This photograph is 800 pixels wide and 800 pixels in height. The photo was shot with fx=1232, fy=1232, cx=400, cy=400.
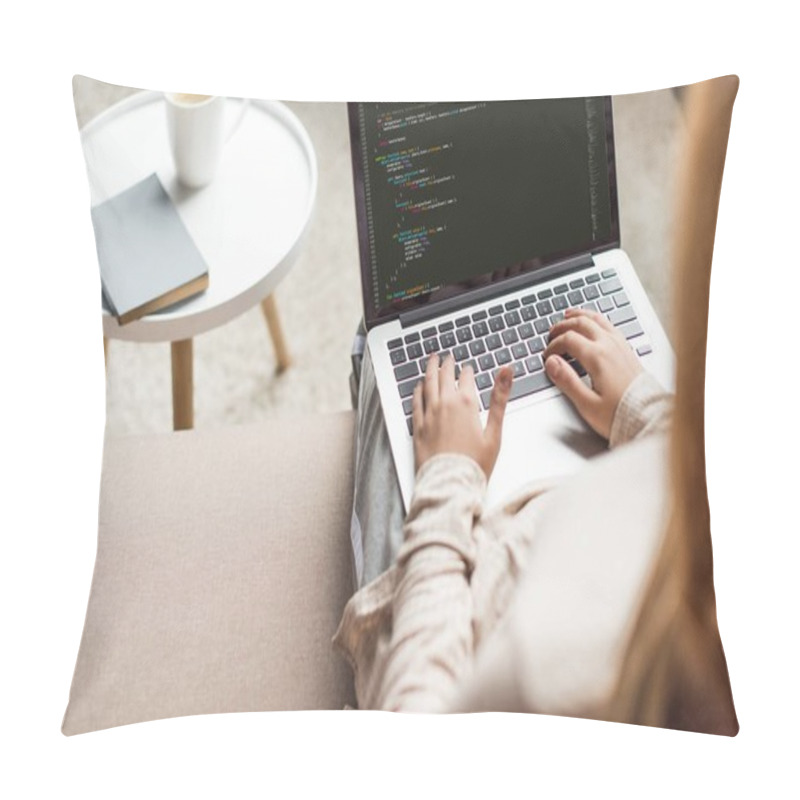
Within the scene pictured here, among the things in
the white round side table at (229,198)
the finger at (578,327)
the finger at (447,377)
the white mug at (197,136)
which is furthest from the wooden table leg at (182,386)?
the finger at (578,327)

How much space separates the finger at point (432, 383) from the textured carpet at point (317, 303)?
10 centimetres

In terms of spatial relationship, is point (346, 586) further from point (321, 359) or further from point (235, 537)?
point (321, 359)

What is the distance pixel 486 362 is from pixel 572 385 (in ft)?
0.28

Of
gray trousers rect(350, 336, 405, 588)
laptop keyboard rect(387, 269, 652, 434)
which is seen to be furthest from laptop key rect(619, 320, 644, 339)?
gray trousers rect(350, 336, 405, 588)

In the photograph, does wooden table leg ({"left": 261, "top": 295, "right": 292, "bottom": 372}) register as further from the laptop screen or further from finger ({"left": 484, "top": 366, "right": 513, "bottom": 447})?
finger ({"left": 484, "top": 366, "right": 513, "bottom": 447})

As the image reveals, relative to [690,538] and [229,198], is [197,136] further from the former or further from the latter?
[690,538]

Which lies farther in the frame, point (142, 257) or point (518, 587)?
point (142, 257)

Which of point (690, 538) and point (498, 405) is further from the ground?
point (498, 405)

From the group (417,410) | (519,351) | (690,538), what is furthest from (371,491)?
(690,538)

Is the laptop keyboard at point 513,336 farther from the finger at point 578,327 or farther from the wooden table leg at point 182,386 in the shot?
the wooden table leg at point 182,386

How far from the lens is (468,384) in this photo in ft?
3.85

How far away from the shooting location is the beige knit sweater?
109cm

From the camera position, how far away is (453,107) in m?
1.21

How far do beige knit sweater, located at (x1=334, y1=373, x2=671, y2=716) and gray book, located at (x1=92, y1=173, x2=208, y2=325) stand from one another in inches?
12.3
